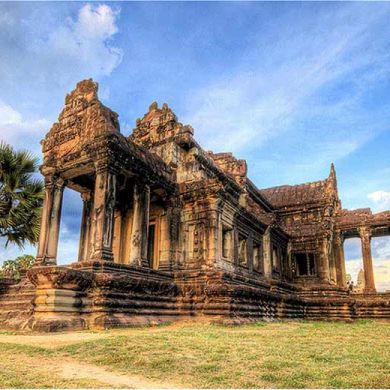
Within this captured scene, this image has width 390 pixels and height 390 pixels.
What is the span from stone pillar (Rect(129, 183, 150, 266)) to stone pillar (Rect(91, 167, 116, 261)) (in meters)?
1.53

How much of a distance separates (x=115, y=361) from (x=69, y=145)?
10.2 m

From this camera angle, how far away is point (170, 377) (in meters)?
4.68

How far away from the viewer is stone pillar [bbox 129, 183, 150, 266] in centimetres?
1305

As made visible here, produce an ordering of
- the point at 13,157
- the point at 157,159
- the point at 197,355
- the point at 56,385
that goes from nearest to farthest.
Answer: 1. the point at 56,385
2. the point at 197,355
3. the point at 157,159
4. the point at 13,157

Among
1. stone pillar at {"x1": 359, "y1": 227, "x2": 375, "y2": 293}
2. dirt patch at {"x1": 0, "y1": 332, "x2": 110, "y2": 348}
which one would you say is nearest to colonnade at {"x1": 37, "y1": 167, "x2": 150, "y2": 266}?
dirt patch at {"x1": 0, "y1": 332, "x2": 110, "y2": 348}

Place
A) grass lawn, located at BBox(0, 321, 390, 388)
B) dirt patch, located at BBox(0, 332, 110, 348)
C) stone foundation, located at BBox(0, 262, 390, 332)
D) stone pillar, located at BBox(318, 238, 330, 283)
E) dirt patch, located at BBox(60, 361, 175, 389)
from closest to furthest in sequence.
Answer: dirt patch, located at BBox(60, 361, 175, 389) < grass lawn, located at BBox(0, 321, 390, 388) < dirt patch, located at BBox(0, 332, 110, 348) < stone foundation, located at BBox(0, 262, 390, 332) < stone pillar, located at BBox(318, 238, 330, 283)

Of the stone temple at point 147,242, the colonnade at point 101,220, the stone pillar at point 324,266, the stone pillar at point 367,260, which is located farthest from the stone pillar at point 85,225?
the stone pillar at point 367,260

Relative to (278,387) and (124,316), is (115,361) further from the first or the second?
(124,316)

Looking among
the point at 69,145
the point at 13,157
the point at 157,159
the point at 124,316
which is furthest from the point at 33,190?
the point at 124,316

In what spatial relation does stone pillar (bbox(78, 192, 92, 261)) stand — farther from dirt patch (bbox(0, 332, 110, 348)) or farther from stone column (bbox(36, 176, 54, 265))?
dirt patch (bbox(0, 332, 110, 348))

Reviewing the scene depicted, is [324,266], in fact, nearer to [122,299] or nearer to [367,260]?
[367,260]

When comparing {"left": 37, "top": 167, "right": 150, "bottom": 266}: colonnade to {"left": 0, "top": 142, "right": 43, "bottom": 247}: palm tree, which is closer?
{"left": 37, "top": 167, "right": 150, "bottom": 266}: colonnade

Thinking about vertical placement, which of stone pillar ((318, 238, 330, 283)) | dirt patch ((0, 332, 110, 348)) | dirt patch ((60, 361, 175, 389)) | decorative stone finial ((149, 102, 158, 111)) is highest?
decorative stone finial ((149, 102, 158, 111))

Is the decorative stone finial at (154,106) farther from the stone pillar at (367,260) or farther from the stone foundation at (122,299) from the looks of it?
the stone pillar at (367,260)
